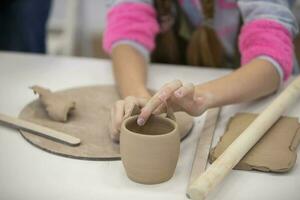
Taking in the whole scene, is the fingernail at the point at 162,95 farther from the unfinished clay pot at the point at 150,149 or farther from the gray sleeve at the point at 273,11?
the gray sleeve at the point at 273,11

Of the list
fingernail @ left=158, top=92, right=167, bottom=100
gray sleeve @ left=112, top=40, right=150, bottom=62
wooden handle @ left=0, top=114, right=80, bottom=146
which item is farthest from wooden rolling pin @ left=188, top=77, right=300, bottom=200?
gray sleeve @ left=112, top=40, right=150, bottom=62

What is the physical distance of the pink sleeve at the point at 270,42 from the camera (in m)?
0.92

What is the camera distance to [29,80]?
1.01 m

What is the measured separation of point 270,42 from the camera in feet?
3.04

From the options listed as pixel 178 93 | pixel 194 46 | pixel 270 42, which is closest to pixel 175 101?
pixel 178 93

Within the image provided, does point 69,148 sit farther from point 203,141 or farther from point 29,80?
point 29,80

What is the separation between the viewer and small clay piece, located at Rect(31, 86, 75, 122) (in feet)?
2.63

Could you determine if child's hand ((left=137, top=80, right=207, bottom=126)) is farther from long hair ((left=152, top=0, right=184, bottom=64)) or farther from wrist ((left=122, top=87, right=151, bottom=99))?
long hair ((left=152, top=0, right=184, bottom=64))

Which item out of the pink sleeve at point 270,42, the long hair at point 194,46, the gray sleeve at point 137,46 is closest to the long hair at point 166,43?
the long hair at point 194,46

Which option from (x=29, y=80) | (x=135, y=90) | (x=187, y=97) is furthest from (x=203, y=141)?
(x=29, y=80)

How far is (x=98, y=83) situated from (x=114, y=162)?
328 millimetres

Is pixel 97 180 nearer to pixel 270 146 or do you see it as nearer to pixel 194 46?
pixel 270 146

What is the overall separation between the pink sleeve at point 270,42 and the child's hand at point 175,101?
0.20m

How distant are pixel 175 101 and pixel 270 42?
290 millimetres
